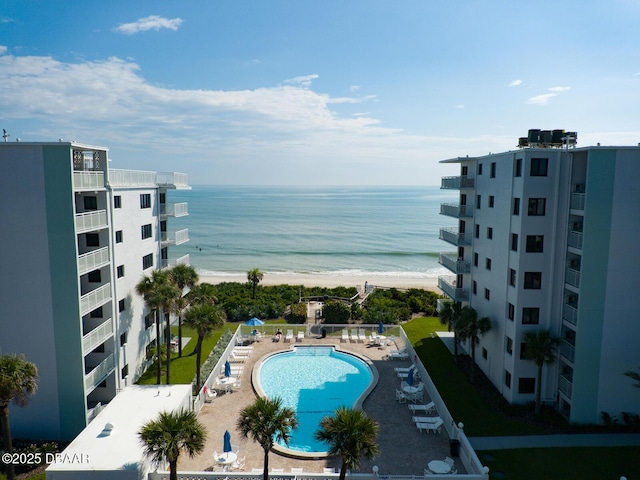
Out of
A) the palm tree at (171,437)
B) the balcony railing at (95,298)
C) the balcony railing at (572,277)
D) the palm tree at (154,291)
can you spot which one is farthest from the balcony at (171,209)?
the balcony railing at (572,277)

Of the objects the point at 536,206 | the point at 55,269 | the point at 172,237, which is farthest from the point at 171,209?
the point at 536,206

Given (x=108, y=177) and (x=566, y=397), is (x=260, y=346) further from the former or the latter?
(x=566, y=397)

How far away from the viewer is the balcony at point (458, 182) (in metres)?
31.9

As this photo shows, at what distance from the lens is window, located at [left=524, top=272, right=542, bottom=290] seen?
79.0 feet

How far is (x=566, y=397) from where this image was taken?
23234mm

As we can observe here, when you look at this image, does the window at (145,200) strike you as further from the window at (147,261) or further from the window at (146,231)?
the window at (147,261)

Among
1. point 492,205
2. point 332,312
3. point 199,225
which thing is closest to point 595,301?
point 492,205

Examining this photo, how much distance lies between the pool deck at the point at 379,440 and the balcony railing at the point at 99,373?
17.9 feet

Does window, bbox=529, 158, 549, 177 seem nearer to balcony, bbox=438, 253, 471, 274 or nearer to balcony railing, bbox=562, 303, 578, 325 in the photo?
balcony railing, bbox=562, 303, 578, 325

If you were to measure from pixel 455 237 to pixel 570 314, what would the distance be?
11.7 metres

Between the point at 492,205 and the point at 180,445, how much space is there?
875 inches

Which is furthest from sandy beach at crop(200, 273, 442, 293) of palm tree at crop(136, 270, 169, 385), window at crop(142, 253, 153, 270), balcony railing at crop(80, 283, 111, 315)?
balcony railing at crop(80, 283, 111, 315)

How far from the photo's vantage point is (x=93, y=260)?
22594 millimetres

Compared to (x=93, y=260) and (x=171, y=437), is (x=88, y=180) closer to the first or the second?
(x=93, y=260)
